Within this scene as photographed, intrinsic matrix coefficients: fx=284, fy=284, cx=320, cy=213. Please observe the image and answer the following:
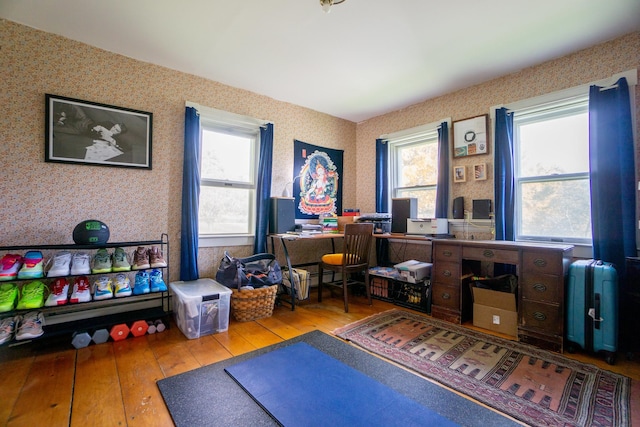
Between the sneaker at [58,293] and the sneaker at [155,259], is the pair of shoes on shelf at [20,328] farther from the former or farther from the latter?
the sneaker at [155,259]

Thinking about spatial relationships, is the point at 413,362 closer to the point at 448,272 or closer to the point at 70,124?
the point at 448,272

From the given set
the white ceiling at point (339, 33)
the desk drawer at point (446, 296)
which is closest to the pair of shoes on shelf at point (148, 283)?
the white ceiling at point (339, 33)

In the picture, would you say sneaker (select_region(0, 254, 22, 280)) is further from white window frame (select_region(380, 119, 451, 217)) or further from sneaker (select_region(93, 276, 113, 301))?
white window frame (select_region(380, 119, 451, 217))

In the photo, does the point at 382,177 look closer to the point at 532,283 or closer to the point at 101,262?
the point at 532,283

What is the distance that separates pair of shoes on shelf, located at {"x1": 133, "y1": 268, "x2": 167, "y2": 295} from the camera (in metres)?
2.40

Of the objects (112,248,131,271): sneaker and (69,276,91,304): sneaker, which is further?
(112,248,131,271): sneaker

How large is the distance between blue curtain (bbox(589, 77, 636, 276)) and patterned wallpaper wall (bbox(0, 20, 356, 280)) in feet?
11.2

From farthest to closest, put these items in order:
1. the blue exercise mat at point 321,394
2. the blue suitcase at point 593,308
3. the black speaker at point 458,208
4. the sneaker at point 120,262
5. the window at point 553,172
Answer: the black speaker at point 458,208 < the window at point 553,172 < the sneaker at point 120,262 < the blue suitcase at point 593,308 < the blue exercise mat at point 321,394

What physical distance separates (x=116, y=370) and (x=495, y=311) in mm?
2960

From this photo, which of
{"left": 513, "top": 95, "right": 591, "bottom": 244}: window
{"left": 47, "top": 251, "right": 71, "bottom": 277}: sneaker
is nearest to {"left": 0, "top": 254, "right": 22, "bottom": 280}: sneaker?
{"left": 47, "top": 251, "right": 71, "bottom": 277}: sneaker

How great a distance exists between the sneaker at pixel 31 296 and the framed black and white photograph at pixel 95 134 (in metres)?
1.02

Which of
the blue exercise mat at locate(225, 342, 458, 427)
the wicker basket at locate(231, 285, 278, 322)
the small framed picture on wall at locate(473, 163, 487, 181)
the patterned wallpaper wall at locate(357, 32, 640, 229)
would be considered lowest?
the blue exercise mat at locate(225, 342, 458, 427)

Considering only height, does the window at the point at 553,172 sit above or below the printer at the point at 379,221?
above

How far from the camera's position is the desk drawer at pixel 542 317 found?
214cm
